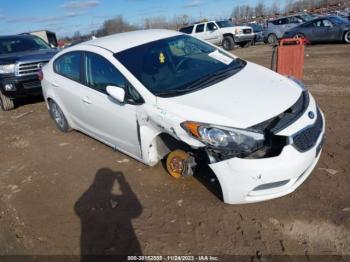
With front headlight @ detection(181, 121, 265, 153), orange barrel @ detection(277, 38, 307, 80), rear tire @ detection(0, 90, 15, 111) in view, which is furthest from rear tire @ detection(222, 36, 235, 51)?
front headlight @ detection(181, 121, 265, 153)

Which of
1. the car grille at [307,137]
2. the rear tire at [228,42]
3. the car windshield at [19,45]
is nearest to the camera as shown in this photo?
the car grille at [307,137]

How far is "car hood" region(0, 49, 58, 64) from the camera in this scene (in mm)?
8195

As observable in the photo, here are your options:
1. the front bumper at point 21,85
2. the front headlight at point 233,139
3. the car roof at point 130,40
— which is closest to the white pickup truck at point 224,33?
the front bumper at point 21,85

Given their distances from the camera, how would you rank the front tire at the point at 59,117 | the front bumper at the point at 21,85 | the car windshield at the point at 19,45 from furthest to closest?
the car windshield at the point at 19,45 < the front bumper at the point at 21,85 < the front tire at the point at 59,117

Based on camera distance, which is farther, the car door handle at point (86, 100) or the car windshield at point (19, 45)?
the car windshield at point (19, 45)

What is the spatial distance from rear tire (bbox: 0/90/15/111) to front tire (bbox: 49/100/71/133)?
295 cm

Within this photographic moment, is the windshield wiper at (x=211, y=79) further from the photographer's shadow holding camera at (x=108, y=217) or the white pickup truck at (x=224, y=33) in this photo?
the white pickup truck at (x=224, y=33)

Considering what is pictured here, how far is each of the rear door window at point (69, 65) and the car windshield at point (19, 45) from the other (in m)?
4.30

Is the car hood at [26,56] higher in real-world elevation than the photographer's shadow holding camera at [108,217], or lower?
higher

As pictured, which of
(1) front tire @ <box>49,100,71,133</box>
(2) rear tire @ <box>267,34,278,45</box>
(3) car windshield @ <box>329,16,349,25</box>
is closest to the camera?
(1) front tire @ <box>49,100,71,133</box>

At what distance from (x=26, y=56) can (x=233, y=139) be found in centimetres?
702

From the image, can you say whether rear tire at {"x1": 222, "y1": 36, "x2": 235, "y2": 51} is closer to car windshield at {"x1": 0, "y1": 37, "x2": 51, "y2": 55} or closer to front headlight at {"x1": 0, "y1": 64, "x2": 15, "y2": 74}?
car windshield at {"x1": 0, "y1": 37, "x2": 51, "y2": 55}

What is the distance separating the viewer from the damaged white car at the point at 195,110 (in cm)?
317

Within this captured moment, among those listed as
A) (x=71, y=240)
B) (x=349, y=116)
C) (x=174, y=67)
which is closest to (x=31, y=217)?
(x=71, y=240)
